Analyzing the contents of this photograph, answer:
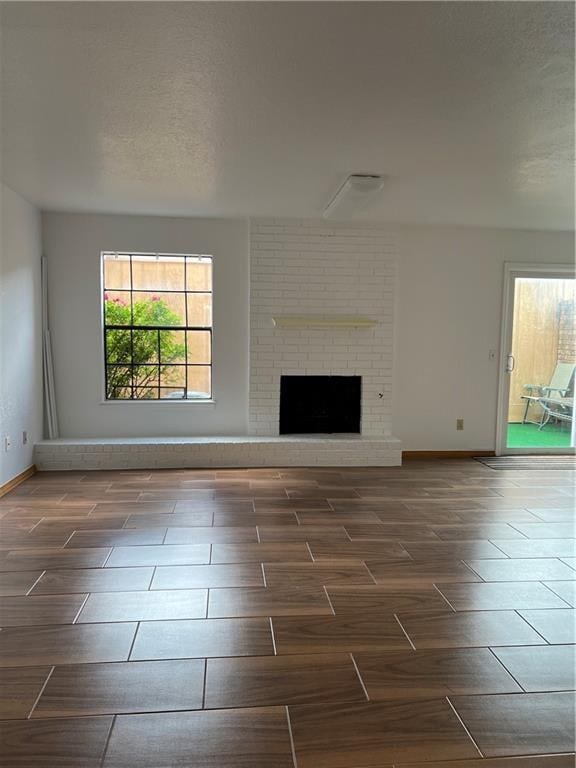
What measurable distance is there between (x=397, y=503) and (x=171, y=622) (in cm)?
218

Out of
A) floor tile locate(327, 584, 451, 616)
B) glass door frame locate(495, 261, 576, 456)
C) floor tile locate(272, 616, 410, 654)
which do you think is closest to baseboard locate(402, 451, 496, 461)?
glass door frame locate(495, 261, 576, 456)

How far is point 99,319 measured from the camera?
5059 mm

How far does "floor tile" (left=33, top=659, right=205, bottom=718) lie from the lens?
173cm

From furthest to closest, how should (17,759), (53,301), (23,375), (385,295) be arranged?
(385,295), (53,301), (23,375), (17,759)

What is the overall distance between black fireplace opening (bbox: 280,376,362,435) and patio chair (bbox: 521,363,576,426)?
1949mm

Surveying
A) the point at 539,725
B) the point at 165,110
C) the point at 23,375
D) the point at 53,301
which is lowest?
the point at 539,725

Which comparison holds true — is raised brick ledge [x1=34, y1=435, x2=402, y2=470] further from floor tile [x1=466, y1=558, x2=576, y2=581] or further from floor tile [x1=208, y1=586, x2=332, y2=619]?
floor tile [x1=208, y1=586, x2=332, y2=619]

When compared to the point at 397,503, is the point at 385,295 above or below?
above

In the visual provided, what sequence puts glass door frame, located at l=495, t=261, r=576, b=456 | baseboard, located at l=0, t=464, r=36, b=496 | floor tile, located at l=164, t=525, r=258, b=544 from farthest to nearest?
glass door frame, located at l=495, t=261, r=576, b=456
baseboard, located at l=0, t=464, r=36, b=496
floor tile, located at l=164, t=525, r=258, b=544

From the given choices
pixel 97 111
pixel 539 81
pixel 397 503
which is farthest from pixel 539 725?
pixel 97 111

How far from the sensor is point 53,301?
4992 mm

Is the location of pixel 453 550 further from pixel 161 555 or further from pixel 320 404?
pixel 320 404

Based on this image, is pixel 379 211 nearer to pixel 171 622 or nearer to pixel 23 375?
pixel 23 375

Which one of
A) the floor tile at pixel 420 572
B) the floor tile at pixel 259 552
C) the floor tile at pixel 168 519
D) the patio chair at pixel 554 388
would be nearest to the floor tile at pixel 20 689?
the floor tile at pixel 259 552
